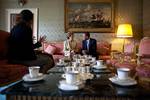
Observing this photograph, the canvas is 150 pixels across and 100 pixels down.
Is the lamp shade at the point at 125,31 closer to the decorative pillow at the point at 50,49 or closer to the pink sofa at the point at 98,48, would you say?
the pink sofa at the point at 98,48

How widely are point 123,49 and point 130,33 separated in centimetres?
53

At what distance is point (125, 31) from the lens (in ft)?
20.6

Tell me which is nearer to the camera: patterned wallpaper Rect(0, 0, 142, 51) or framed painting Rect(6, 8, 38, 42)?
patterned wallpaper Rect(0, 0, 142, 51)

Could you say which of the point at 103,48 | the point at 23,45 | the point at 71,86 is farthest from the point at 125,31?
the point at 71,86

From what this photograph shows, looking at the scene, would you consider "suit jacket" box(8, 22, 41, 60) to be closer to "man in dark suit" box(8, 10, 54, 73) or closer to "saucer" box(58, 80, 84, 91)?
"man in dark suit" box(8, 10, 54, 73)

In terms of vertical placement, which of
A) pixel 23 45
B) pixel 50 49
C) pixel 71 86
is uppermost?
pixel 23 45

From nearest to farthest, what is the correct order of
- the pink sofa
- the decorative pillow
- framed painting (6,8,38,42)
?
the decorative pillow → the pink sofa → framed painting (6,8,38,42)

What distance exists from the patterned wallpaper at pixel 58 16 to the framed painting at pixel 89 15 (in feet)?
0.48

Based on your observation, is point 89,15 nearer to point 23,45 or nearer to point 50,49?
point 50,49

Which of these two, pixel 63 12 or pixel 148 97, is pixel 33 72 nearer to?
pixel 148 97

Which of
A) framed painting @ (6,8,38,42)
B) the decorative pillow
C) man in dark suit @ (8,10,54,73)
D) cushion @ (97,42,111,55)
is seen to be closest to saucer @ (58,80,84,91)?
man in dark suit @ (8,10,54,73)

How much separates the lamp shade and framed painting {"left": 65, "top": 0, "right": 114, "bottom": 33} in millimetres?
353

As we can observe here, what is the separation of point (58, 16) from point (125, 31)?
6.19 ft

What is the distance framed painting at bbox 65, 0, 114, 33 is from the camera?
669 centimetres
